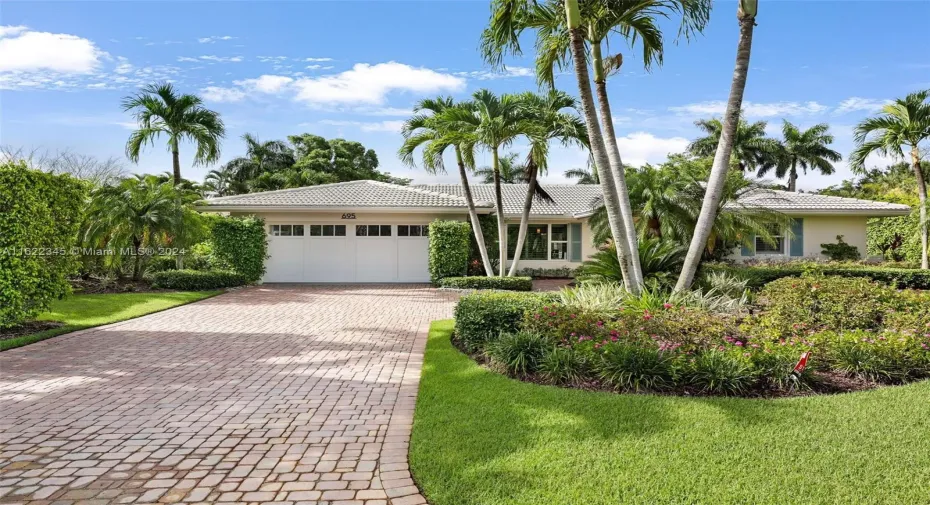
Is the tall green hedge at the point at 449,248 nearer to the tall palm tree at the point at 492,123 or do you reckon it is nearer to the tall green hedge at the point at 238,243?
the tall palm tree at the point at 492,123

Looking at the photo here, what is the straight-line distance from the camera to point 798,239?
21969 mm

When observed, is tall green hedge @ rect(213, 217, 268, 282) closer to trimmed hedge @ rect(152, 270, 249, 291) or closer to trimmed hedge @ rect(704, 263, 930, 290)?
trimmed hedge @ rect(152, 270, 249, 291)

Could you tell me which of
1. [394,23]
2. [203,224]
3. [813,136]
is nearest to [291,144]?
[203,224]

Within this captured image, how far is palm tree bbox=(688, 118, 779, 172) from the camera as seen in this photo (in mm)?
37562

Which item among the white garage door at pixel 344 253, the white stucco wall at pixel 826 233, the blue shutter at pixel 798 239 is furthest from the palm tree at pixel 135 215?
the blue shutter at pixel 798 239

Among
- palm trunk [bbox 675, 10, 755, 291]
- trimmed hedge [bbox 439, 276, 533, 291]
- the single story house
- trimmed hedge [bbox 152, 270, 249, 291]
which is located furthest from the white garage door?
palm trunk [bbox 675, 10, 755, 291]

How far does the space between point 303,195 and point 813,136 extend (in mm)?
38428

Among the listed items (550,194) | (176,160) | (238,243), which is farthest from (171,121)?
(550,194)

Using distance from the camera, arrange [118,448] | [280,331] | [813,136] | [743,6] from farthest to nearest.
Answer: [813,136]
[280,331]
[743,6]
[118,448]

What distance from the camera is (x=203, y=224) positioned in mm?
17109

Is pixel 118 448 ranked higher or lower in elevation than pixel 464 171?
lower

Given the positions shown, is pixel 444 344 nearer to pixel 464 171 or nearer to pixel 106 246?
pixel 464 171

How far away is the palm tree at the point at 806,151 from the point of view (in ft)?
131

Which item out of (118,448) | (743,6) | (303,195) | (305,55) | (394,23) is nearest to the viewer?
(118,448)
